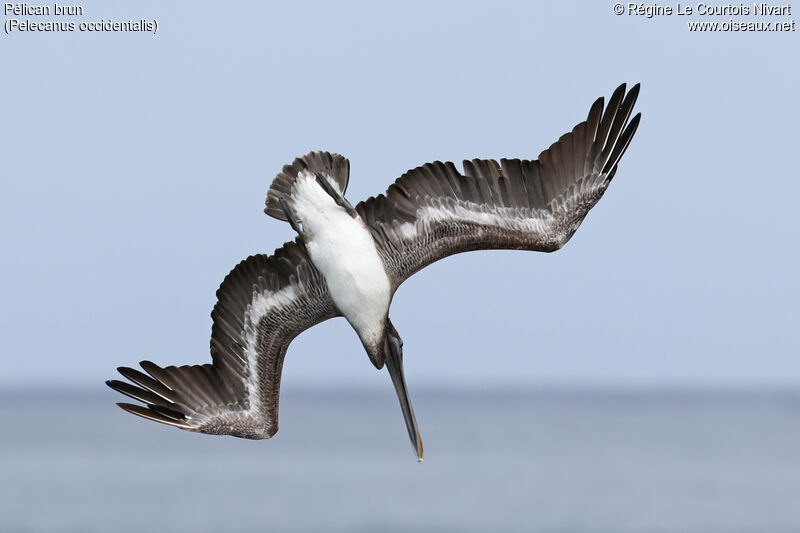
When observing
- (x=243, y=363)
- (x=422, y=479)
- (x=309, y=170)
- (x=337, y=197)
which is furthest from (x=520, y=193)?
(x=422, y=479)

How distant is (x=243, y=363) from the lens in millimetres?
12812

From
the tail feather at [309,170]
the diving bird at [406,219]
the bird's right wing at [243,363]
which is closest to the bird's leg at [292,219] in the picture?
the diving bird at [406,219]

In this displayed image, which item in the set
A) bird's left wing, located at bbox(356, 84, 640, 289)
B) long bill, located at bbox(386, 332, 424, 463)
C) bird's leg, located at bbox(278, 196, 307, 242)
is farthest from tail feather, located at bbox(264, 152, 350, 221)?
long bill, located at bbox(386, 332, 424, 463)

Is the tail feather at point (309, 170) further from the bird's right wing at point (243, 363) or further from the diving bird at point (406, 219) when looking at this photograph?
the bird's right wing at point (243, 363)

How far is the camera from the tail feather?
12.1 metres

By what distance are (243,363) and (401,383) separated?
5.11 feet

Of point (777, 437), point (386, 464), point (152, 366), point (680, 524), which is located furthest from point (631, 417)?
point (152, 366)

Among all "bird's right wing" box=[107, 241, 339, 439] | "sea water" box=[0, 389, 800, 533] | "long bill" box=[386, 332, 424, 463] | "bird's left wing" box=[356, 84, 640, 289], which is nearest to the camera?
"bird's left wing" box=[356, 84, 640, 289]

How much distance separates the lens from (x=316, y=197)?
12.0m

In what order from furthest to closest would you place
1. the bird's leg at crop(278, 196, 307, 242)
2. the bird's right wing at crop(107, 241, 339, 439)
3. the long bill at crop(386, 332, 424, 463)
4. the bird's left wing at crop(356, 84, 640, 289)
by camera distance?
the bird's right wing at crop(107, 241, 339, 439)
the long bill at crop(386, 332, 424, 463)
the bird's leg at crop(278, 196, 307, 242)
the bird's left wing at crop(356, 84, 640, 289)

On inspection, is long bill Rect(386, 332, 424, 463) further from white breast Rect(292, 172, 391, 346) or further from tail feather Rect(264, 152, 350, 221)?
tail feather Rect(264, 152, 350, 221)

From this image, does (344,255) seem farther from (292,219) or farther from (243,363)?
(243,363)

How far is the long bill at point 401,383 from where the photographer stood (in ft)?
40.7

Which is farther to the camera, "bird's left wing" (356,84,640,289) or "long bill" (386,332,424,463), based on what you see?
"long bill" (386,332,424,463)
